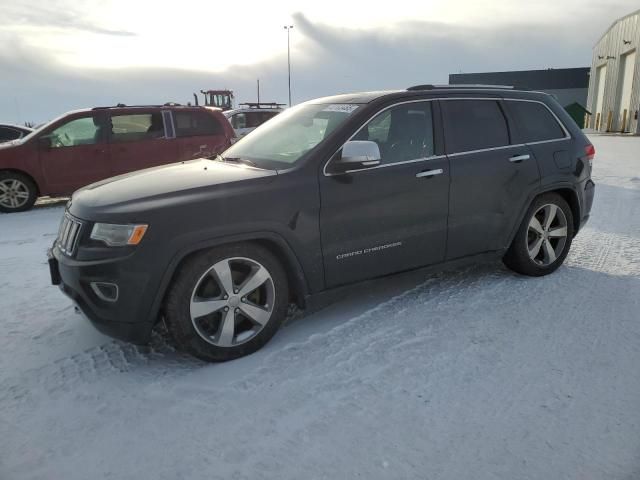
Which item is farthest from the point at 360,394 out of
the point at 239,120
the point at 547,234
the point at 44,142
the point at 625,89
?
the point at 625,89

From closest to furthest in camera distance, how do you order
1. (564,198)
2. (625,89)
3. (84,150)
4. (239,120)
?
(564,198), (84,150), (239,120), (625,89)

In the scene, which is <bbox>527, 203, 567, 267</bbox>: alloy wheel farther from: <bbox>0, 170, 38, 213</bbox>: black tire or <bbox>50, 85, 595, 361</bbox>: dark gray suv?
<bbox>0, 170, 38, 213</bbox>: black tire

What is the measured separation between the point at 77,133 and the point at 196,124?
2059mm

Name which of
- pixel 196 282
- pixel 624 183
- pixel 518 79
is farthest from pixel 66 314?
pixel 518 79

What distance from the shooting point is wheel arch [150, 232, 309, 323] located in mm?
2842

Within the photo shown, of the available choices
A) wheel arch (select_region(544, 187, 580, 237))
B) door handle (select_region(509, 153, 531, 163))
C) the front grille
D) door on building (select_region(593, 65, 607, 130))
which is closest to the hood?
the front grille

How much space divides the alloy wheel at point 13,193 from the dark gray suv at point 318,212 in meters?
5.97

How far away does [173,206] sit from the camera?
2.85 metres

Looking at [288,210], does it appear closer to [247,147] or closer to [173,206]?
[173,206]

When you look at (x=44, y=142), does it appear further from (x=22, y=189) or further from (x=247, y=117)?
(x=247, y=117)

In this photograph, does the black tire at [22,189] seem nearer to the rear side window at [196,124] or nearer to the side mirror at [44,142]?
the side mirror at [44,142]

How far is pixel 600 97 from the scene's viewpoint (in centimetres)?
4162

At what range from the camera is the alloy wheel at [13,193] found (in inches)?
325

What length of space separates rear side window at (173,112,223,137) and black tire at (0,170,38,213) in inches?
103
